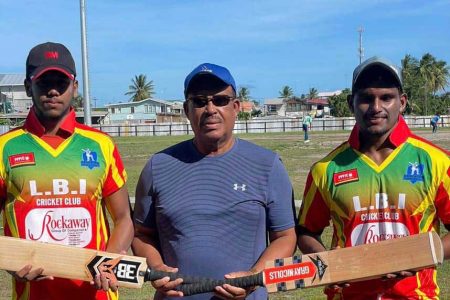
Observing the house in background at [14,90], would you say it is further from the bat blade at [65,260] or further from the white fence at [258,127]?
the bat blade at [65,260]

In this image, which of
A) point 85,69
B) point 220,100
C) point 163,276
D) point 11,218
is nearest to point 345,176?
point 220,100

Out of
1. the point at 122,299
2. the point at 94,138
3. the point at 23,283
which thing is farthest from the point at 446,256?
the point at 122,299

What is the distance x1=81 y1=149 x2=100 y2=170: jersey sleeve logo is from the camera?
4023mm

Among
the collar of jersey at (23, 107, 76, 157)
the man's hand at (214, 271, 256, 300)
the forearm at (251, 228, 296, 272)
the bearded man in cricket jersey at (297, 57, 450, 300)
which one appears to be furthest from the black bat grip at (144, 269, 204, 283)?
the collar of jersey at (23, 107, 76, 157)

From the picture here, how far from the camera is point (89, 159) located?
13.3ft

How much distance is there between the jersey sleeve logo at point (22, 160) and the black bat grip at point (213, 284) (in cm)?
124

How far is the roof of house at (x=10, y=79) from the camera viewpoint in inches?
4058

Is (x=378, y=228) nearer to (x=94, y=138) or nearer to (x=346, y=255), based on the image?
(x=346, y=255)

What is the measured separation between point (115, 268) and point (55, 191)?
0.70 metres

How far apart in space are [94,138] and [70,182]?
330mm

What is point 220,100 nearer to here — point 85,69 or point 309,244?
point 309,244

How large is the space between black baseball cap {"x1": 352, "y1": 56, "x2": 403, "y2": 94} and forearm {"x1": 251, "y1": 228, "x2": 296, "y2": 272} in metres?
0.94

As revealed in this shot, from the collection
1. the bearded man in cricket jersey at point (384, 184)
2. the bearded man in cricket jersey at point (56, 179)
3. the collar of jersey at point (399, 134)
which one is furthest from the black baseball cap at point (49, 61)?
the collar of jersey at point (399, 134)

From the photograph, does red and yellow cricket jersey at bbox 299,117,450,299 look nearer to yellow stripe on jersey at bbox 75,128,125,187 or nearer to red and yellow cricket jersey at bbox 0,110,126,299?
yellow stripe on jersey at bbox 75,128,125,187
